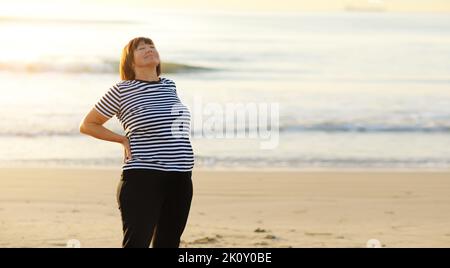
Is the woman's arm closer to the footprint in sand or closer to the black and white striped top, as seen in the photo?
the black and white striped top

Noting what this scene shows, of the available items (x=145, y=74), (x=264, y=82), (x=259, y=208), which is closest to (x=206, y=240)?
(x=259, y=208)

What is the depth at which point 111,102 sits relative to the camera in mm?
4977

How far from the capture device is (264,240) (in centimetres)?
791

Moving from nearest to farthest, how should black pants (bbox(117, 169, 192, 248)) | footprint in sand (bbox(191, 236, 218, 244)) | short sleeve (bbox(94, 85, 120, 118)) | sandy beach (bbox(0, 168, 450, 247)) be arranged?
black pants (bbox(117, 169, 192, 248))
short sleeve (bbox(94, 85, 120, 118))
footprint in sand (bbox(191, 236, 218, 244))
sandy beach (bbox(0, 168, 450, 247))

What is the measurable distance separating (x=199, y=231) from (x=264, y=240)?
583 millimetres

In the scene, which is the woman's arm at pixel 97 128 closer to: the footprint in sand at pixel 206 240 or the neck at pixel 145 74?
the neck at pixel 145 74

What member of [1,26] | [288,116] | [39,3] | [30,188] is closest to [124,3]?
[39,3]

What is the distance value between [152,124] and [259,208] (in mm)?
4609

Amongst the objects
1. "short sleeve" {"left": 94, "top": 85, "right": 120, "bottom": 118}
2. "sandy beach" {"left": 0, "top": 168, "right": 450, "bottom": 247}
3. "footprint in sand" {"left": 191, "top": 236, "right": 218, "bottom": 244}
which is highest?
"short sleeve" {"left": 94, "top": 85, "right": 120, "bottom": 118}

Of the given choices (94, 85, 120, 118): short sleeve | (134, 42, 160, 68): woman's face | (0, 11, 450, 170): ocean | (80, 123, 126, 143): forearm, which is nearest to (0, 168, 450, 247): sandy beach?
(0, 11, 450, 170): ocean

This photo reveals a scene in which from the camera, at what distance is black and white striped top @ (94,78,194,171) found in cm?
486

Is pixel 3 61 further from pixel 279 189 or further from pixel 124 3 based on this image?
pixel 124 3

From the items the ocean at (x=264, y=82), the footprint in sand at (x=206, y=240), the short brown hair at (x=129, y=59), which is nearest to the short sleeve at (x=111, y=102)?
the short brown hair at (x=129, y=59)

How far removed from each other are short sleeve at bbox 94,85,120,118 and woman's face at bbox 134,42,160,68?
169 mm
